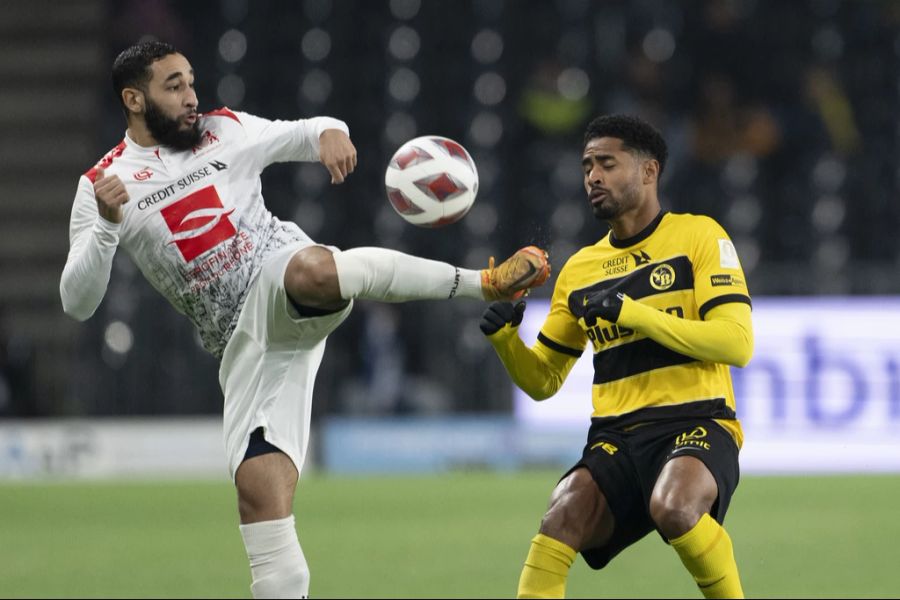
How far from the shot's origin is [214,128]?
5012mm

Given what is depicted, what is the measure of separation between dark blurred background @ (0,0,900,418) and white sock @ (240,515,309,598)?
878 centimetres

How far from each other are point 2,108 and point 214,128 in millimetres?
12206

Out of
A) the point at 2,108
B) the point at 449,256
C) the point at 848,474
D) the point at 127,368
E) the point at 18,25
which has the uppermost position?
the point at 18,25

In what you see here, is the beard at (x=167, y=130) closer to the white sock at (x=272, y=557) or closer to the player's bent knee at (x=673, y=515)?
the white sock at (x=272, y=557)

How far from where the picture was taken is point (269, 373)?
4863mm

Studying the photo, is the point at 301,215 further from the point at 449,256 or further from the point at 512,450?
the point at 512,450

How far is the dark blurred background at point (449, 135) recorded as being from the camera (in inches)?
537

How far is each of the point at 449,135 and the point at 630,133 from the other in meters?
10.5

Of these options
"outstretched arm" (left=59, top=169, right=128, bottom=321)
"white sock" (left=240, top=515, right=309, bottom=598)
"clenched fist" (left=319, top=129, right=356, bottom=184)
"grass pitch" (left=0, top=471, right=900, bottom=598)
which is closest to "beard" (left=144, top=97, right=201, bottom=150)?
"outstretched arm" (left=59, top=169, right=128, bottom=321)

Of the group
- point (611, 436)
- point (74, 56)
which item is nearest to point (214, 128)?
point (611, 436)

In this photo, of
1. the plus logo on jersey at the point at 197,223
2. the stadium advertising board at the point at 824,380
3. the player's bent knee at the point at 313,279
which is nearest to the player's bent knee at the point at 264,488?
the player's bent knee at the point at 313,279

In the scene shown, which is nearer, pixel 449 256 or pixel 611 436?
pixel 611 436

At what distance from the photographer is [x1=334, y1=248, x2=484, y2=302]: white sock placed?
4.50 m

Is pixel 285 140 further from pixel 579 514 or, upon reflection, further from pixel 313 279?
pixel 579 514
